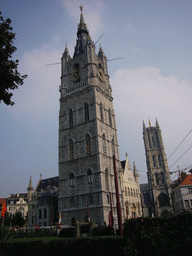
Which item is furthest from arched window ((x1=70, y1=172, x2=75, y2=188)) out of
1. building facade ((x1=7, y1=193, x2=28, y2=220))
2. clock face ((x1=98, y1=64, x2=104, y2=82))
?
building facade ((x1=7, y1=193, x2=28, y2=220))

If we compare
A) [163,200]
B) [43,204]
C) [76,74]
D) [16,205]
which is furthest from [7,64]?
[16,205]

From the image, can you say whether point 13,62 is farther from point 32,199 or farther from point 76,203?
point 32,199

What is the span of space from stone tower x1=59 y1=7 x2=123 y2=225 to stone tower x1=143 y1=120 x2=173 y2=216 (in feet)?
76.5

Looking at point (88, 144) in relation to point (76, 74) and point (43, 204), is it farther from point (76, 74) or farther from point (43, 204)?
point (43, 204)

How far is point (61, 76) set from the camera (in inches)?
1576

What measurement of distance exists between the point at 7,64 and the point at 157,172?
53518 millimetres

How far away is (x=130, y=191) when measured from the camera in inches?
1652

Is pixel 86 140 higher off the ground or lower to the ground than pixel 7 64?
higher

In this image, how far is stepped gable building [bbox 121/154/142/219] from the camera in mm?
39194

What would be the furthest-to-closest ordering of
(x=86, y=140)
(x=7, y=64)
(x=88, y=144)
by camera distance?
(x=86, y=140)
(x=88, y=144)
(x=7, y=64)

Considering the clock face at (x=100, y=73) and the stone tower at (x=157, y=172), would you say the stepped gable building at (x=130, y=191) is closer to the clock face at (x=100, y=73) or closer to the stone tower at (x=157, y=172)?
the stone tower at (x=157, y=172)

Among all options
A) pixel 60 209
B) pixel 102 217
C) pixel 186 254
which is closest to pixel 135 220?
pixel 186 254

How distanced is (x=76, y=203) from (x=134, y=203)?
15.5 meters

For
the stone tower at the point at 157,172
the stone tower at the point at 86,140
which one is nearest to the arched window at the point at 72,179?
the stone tower at the point at 86,140
